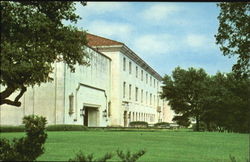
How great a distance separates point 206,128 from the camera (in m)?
55.9

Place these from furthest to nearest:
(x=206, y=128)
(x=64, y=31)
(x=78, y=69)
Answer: (x=206, y=128) → (x=78, y=69) → (x=64, y=31)

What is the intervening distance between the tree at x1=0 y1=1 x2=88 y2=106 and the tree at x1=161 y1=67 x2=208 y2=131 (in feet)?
141

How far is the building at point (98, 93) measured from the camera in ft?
106

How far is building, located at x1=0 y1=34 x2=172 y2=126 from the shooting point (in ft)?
106

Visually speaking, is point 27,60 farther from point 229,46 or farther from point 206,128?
point 206,128

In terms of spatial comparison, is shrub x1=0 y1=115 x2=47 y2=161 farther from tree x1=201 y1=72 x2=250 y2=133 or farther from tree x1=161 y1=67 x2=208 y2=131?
tree x1=161 y1=67 x2=208 y2=131

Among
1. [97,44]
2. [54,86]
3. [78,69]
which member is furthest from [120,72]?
[54,86]

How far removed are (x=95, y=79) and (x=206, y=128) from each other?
2289cm

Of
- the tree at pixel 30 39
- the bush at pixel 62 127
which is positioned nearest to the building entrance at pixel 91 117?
the bush at pixel 62 127

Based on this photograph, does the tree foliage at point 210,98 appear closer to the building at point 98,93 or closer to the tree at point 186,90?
the tree at point 186,90

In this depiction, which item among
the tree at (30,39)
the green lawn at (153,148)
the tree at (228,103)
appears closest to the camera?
the tree at (30,39)

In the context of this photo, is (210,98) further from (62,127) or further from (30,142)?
(30,142)

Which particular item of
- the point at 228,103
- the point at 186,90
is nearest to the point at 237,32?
the point at 228,103

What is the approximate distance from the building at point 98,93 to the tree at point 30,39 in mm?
11056
